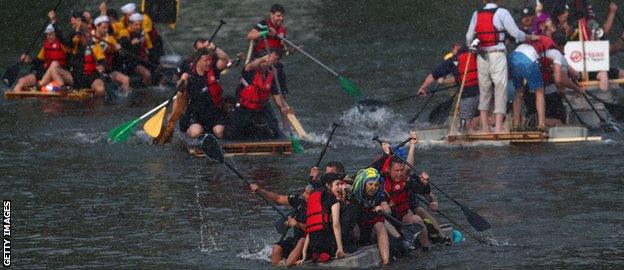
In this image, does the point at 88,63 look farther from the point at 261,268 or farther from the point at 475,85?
the point at 261,268

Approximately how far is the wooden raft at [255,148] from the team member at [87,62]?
7.98 metres

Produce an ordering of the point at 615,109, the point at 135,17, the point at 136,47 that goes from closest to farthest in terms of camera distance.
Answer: the point at 615,109, the point at 136,47, the point at 135,17

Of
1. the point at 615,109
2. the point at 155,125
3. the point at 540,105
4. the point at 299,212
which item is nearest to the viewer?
the point at 299,212

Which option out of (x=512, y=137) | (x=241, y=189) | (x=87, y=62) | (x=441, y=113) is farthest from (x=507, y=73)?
(x=87, y=62)

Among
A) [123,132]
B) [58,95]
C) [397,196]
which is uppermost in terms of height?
[397,196]

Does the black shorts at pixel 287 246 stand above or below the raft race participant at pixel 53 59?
above

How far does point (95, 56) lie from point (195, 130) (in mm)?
8224

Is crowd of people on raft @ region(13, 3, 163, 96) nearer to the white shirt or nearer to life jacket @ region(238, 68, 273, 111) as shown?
life jacket @ region(238, 68, 273, 111)

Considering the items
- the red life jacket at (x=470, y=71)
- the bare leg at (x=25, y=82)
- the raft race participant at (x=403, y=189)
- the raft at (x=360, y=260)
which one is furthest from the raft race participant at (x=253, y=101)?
the bare leg at (x=25, y=82)

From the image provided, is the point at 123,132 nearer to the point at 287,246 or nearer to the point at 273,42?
the point at 273,42

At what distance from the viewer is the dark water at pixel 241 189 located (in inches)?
693

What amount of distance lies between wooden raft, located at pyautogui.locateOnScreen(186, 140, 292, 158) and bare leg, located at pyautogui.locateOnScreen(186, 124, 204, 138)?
0.78ft

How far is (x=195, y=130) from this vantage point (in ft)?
80.8

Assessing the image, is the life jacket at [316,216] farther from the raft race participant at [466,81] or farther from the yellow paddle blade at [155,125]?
the yellow paddle blade at [155,125]
